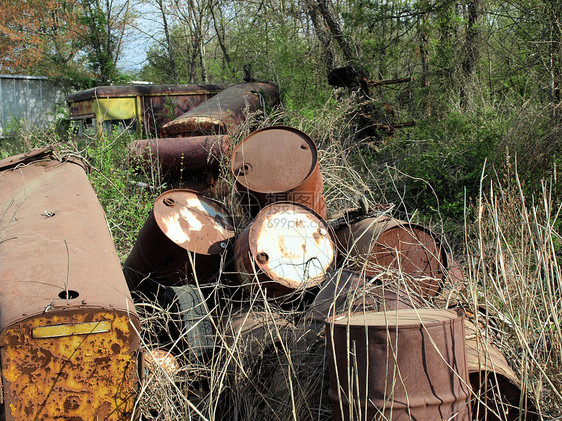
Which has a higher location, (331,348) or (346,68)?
(346,68)

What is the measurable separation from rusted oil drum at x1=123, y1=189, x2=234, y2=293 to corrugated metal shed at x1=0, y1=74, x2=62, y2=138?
13002 millimetres

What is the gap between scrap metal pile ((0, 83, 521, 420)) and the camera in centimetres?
200

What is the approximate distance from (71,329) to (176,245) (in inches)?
65.1

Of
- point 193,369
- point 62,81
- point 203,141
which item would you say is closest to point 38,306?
point 193,369

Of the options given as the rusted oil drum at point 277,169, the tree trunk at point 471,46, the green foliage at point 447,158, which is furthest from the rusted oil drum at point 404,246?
the tree trunk at point 471,46

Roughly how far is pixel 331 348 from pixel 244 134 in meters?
4.25

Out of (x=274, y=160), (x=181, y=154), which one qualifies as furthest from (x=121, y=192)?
(x=274, y=160)

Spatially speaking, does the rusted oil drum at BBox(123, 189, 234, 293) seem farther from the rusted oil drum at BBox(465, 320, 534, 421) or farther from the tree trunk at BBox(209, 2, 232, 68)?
the tree trunk at BBox(209, 2, 232, 68)

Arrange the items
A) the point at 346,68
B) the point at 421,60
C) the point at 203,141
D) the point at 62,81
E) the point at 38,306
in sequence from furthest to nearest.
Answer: the point at 62,81
the point at 421,60
the point at 346,68
the point at 203,141
the point at 38,306

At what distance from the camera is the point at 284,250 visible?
356 cm

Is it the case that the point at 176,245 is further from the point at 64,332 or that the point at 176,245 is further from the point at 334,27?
the point at 334,27

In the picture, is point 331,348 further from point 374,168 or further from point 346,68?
point 346,68

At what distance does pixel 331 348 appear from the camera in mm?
2121

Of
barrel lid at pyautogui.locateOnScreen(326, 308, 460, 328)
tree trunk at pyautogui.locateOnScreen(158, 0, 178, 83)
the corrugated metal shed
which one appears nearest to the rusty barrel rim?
barrel lid at pyautogui.locateOnScreen(326, 308, 460, 328)
